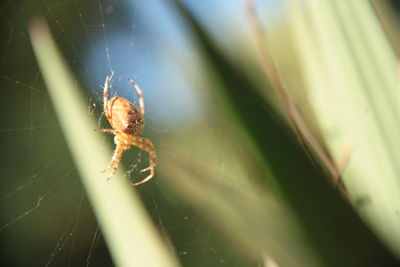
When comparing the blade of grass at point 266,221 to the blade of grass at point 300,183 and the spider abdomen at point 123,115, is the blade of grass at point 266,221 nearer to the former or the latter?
the blade of grass at point 300,183

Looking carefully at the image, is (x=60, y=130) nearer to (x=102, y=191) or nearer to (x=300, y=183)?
(x=102, y=191)

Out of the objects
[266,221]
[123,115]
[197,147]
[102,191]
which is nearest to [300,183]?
[266,221]

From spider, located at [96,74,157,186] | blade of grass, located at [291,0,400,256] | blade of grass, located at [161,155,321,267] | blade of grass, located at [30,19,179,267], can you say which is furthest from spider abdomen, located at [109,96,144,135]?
blade of grass, located at [291,0,400,256]

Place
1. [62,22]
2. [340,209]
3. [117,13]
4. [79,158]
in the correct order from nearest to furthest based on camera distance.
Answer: [340,209], [79,158], [62,22], [117,13]

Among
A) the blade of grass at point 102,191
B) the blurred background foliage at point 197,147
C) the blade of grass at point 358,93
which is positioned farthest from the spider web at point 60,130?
the blade of grass at point 358,93

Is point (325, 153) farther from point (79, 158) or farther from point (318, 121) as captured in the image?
point (79, 158)

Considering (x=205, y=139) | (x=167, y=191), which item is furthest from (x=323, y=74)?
(x=205, y=139)

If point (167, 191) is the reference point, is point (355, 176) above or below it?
below
